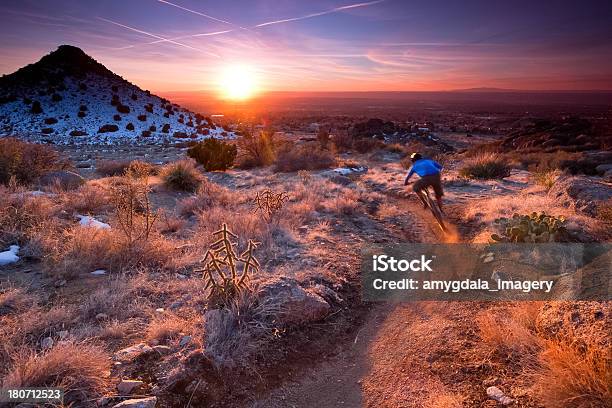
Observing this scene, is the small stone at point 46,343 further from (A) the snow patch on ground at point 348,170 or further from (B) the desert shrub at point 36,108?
(B) the desert shrub at point 36,108

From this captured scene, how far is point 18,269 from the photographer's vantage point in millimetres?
5484

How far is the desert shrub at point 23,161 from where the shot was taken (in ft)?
35.3

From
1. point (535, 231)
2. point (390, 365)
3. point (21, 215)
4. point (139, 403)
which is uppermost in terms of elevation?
point (535, 231)

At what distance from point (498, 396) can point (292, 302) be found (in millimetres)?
2289

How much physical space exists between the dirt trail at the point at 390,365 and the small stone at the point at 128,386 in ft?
3.44

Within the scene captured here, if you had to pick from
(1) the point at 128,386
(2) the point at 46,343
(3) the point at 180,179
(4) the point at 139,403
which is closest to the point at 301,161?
(3) the point at 180,179

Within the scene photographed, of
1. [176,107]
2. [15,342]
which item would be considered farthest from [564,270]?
[176,107]

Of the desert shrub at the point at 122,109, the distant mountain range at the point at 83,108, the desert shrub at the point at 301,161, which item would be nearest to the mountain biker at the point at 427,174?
the desert shrub at the point at 301,161

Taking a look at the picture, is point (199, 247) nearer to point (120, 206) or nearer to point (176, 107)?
point (120, 206)

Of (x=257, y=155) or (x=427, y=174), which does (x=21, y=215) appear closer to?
(x=427, y=174)

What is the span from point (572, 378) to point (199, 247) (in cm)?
555

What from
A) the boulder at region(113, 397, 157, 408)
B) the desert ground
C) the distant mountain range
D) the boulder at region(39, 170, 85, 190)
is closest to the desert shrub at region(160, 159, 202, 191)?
the boulder at region(39, 170, 85, 190)

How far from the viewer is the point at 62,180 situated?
1105cm

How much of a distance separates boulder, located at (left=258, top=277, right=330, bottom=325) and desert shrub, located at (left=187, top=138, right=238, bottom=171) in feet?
47.9
